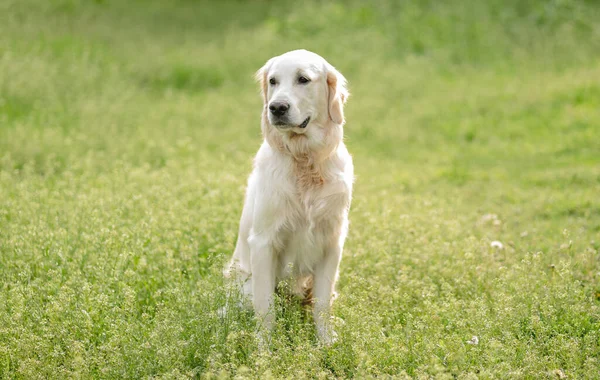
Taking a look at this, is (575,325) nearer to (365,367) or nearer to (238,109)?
(365,367)

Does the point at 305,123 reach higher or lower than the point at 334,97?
lower

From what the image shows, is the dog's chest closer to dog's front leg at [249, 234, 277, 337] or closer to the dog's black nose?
dog's front leg at [249, 234, 277, 337]

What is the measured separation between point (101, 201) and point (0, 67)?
22.6ft

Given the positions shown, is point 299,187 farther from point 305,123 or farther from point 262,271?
point 262,271

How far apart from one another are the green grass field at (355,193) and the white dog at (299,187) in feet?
0.79

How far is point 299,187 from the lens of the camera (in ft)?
15.1

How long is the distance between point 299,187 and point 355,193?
3217 mm

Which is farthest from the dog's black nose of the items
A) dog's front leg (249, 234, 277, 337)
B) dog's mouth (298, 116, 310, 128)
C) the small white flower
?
the small white flower

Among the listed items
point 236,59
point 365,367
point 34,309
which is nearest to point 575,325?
point 365,367

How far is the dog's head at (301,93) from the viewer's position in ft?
14.8

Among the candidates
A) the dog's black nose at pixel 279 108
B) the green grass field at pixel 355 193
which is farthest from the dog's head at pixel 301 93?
the green grass field at pixel 355 193

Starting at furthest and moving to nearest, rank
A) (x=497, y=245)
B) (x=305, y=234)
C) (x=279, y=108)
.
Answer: (x=497, y=245)
(x=305, y=234)
(x=279, y=108)

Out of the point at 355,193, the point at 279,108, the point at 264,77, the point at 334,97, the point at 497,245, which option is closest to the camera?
the point at 279,108

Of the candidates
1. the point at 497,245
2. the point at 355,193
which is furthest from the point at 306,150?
the point at 355,193
